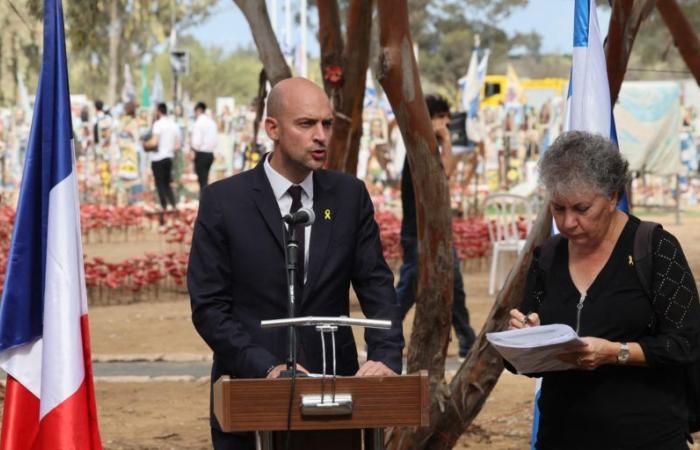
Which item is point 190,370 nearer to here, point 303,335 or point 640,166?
point 303,335

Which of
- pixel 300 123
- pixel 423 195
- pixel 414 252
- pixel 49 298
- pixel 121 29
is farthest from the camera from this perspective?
pixel 121 29

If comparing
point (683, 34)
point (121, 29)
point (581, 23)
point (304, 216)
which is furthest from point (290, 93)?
point (121, 29)

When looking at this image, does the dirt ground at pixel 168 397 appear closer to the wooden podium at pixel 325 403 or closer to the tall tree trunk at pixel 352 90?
the tall tree trunk at pixel 352 90

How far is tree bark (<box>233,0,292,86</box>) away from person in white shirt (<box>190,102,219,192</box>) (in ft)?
58.8

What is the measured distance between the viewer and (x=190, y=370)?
1188 centimetres

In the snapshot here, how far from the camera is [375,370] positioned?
15.2 feet

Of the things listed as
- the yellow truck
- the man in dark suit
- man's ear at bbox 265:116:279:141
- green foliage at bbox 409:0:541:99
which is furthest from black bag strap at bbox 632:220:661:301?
green foliage at bbox 409:0:541:99

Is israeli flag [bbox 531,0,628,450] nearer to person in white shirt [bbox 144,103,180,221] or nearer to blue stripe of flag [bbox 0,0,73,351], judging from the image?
blue stripe of flag [bbox 0,0,73,351]

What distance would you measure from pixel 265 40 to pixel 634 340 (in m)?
5.19

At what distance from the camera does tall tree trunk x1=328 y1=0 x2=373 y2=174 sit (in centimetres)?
1000

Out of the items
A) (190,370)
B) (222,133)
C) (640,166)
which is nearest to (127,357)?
(190,370)

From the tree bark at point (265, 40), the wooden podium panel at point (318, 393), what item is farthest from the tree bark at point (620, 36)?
the wooden podium panel at point (318, 393)

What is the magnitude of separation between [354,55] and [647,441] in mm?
6369

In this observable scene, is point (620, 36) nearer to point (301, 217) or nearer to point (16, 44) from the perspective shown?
point (301, 217)
